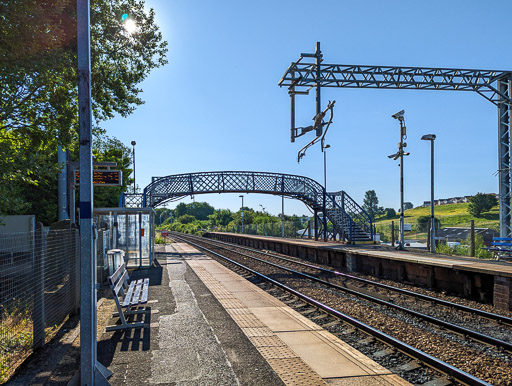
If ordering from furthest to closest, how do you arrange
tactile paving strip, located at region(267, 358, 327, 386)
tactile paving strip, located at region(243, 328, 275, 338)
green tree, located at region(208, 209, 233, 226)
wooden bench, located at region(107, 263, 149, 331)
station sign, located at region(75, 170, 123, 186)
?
green tree, located at region(208, 209, 233, 226) < station sign, located at region(75, 170, 123, 186) < wooden bench, located at region(107, 263, 149, 331) < tactile paving strip, located at region(243, 328, 275, 338) < tactile paving strip, located at region(267, 358, 327, 386)

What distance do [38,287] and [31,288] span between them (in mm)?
163

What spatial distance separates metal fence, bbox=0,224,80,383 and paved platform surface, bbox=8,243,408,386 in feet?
0.97

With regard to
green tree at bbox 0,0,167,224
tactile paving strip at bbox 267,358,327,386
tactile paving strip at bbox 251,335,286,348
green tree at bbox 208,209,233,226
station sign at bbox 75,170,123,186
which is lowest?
green tree at bbox 208,209,233,226

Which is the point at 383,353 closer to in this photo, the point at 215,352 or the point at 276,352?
the point at 276,352

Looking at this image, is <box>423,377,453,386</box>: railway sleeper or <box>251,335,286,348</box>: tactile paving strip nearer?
<box>423,377,453,386</box>: railway sleeper

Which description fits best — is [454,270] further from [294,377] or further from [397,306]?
[294,377]

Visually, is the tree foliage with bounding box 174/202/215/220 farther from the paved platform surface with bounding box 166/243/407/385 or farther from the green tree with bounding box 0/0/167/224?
the paved platform surface with bounding box 166/243/407/385

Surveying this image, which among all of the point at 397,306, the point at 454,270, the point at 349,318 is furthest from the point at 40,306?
the point at 454,270

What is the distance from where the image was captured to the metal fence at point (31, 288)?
5.42 metres

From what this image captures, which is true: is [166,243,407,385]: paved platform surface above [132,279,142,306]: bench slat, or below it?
below

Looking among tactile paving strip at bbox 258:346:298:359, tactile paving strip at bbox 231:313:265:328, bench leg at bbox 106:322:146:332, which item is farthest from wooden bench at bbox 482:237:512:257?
bench leg at bbox 106:322:146:332

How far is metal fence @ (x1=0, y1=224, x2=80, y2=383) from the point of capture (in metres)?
5.42

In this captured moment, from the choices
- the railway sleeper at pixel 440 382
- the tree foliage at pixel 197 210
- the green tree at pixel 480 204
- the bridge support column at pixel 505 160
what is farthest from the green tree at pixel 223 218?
the railway sleeper at pixel 440 382

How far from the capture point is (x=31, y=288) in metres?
6.07
